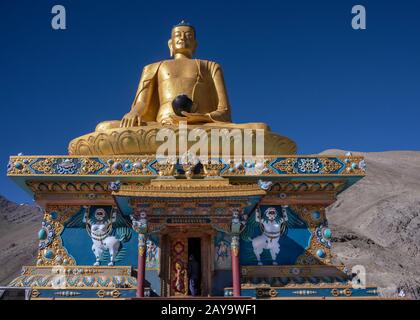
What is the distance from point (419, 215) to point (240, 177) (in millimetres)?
18639

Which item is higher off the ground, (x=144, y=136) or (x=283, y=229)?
(x=144, y=136)

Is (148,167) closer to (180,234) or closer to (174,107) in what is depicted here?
(180,234)

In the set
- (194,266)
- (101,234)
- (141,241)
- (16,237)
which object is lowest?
(16,237)

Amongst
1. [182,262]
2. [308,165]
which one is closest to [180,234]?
[182,262]

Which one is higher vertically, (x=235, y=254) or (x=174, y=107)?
(x=174, y=107)

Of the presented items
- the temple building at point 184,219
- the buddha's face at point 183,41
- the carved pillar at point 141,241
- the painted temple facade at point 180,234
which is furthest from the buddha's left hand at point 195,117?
the buddha's face at point 183,41

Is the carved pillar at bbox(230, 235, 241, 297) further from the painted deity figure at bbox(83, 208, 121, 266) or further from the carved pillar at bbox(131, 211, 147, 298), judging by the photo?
the painted deity figure at bbox(83, 208, 121, 266)

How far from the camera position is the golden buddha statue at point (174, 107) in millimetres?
8930

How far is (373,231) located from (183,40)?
1601 centimetres

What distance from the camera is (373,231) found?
23.7 meters

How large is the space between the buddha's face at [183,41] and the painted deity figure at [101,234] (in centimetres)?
555

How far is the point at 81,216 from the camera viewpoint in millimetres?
8680
